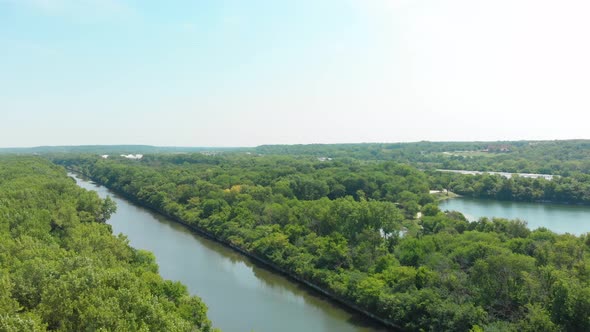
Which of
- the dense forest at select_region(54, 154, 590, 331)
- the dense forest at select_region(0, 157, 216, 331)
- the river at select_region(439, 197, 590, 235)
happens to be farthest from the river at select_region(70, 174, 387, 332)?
the river at select_region(439, 197, 590, 235)

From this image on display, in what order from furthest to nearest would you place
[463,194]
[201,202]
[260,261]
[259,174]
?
[463,194] → [259,174] → [201,202] → [260,261]

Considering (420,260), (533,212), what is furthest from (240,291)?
(533,212)

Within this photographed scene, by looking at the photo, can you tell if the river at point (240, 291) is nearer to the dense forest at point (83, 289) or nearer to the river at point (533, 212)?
the dense forest at point (83, 289)

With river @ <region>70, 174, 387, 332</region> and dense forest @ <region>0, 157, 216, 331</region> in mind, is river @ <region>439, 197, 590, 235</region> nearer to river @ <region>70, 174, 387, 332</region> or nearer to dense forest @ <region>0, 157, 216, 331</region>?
river @ <region>70, 174, 387, 332</region>

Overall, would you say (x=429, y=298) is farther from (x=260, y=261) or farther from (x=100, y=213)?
(x=100, y=213)

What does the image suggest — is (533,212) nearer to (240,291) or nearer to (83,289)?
(240,291)

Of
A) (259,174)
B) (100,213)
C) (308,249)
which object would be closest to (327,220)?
(308,249)
